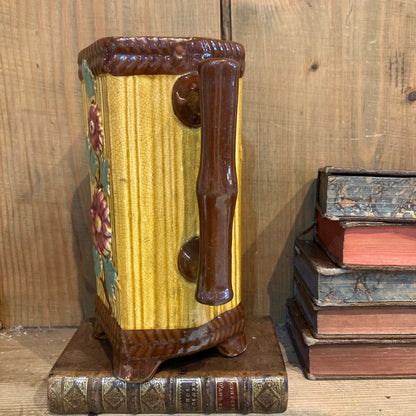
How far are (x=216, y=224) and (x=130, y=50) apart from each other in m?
0.22

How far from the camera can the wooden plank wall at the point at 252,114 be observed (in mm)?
654

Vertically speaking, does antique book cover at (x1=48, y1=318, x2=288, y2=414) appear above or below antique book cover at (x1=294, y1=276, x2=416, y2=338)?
below

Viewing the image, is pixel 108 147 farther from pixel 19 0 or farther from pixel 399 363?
pixel 399 363

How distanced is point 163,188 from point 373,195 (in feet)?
0.97

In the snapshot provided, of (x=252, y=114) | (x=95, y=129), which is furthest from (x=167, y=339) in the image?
(x=252, y=114)

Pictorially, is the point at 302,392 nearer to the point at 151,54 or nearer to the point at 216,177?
the point at 216,177

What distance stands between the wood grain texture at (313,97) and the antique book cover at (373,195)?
154 mm

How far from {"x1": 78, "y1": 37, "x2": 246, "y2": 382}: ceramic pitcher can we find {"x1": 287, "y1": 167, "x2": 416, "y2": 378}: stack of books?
0.14m

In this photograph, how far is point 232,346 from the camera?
1.79ft

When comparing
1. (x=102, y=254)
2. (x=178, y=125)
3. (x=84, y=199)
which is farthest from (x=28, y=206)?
(x=178, y=125)

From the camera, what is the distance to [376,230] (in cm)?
54

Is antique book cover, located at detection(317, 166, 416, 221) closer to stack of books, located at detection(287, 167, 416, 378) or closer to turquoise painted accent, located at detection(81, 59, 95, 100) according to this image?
stack of books, located at detection(287, 167, 416, 378)

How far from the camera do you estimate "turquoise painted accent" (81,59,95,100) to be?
19.3 inches

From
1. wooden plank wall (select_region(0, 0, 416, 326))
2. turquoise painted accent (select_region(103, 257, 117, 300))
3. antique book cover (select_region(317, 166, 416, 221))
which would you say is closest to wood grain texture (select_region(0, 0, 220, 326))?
wooden plank wall (select_region(0, 0, 416, 326))
